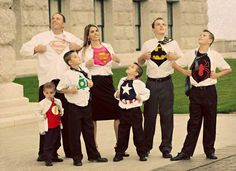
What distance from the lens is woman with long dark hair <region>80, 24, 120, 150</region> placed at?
41.7 feet

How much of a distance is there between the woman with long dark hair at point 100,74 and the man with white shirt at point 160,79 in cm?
49

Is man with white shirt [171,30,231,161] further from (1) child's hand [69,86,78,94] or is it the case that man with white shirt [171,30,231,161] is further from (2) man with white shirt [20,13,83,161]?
(2) man with white shirt [20,13,83,161]

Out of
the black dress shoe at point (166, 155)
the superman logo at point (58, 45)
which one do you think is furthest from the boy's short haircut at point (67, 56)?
the black dress shoe at point (166, 155)

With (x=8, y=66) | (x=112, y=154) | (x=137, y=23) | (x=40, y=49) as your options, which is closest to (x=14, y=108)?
(x=8, y=66)

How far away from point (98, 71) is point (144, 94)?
87 centimetres

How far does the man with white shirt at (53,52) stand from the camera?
12656 mm

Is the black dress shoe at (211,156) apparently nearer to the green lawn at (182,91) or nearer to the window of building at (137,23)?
the green lawn at (182,91)

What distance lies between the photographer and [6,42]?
59.9ft

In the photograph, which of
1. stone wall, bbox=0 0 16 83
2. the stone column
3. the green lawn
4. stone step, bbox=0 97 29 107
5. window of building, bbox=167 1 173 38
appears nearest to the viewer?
stone step, bbox=0 97 29 107

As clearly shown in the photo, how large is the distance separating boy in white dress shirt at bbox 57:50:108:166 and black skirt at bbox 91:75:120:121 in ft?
1.56

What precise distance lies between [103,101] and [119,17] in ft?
78.3

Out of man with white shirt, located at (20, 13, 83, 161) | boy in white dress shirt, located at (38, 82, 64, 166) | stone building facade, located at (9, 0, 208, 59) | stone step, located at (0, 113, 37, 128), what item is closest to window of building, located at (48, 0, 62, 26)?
stone building facade, located at (9, 0, 208, 59)

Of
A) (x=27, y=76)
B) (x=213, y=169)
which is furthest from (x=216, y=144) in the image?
(x=27, y=76)

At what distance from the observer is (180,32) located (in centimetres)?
4119
